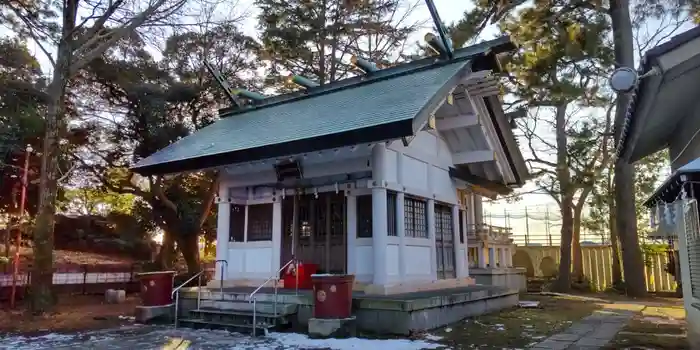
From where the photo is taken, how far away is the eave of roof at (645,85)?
479 cm

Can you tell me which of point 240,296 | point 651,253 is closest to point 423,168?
point 240,296

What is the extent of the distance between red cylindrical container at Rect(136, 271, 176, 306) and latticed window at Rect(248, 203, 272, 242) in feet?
6.49

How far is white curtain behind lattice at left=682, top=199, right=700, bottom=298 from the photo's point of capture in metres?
5.76

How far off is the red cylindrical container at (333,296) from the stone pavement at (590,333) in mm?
2735

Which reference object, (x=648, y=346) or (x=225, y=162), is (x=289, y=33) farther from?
(x=648, y=346)

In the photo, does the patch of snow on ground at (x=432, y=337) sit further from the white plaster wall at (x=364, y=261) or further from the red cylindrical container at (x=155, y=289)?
the red cylindrical container at (x=155, y=289)

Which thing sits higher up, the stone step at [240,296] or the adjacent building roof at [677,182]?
the adjacent building roof at [677,182]

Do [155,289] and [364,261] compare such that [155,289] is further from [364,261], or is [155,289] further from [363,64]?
[363,64]

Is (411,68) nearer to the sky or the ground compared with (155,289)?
nearer to the sky

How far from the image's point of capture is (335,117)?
29.8ft

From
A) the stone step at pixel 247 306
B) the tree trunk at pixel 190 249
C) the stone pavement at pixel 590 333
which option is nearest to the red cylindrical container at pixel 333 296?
the stone step at pixel 247 306

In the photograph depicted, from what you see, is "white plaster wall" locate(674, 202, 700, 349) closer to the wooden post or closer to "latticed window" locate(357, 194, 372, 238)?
"latticed window" locate(357, 194, 372, 238)

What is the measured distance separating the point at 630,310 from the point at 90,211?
21799mm

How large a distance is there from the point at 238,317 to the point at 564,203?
13703 mm
